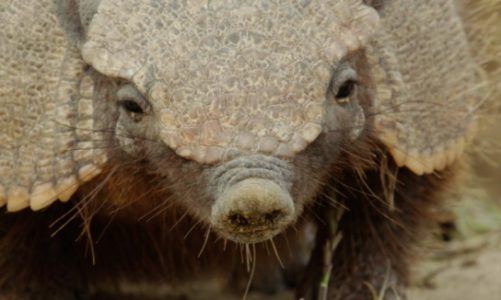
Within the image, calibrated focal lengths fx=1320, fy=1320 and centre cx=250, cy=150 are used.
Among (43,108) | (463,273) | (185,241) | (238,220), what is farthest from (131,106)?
(463,273)

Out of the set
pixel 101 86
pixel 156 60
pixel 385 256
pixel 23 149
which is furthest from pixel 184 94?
pixel 385 256

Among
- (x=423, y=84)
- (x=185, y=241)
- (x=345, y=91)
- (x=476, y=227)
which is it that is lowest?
(x=476, y=227)

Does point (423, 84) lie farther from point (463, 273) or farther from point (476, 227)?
point (476, 227)

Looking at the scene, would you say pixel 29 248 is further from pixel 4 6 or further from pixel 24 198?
pixel 4 6

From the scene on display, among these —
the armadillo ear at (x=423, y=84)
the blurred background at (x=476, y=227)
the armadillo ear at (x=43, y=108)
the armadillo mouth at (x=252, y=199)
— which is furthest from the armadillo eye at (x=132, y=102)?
the blurred background at (x=476, y=227)

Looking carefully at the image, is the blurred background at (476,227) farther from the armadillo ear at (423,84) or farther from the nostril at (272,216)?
the nostril at (272,216)
